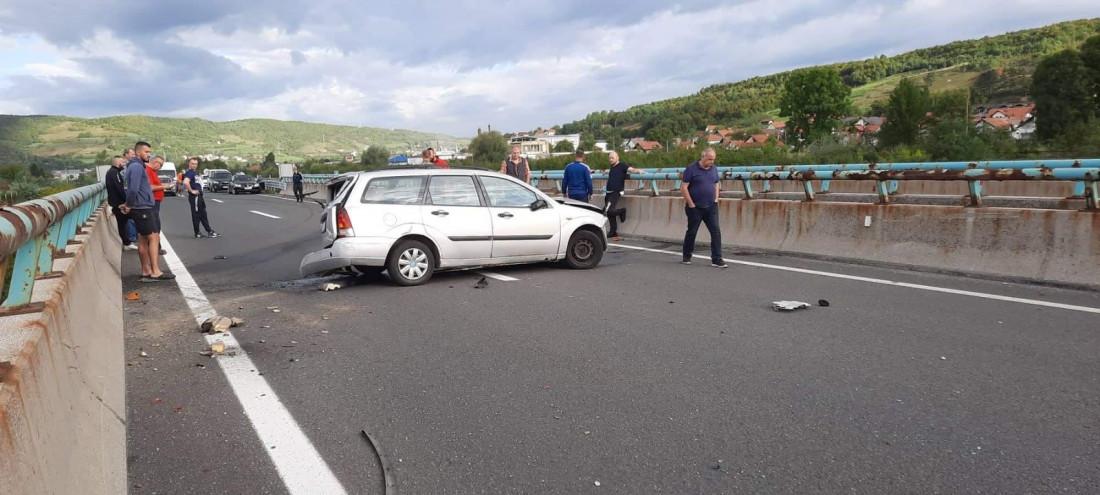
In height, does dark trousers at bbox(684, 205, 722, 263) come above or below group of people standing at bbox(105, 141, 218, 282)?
below

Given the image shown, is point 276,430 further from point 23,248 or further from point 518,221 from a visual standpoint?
point 518,221

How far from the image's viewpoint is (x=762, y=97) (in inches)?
6255

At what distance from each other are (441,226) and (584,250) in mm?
2134

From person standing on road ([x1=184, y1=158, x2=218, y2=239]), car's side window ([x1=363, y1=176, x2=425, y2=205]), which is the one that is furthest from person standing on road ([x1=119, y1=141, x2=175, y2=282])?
person standing on road ([x1=184, y1=158, x2=218, y2=239])

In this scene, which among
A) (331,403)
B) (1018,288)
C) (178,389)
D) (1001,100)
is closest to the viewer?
(331,403)

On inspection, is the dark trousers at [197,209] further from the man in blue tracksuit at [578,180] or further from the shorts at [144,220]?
the man in blue tracksuit at [578,180]

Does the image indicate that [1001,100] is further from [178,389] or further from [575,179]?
[178,389]

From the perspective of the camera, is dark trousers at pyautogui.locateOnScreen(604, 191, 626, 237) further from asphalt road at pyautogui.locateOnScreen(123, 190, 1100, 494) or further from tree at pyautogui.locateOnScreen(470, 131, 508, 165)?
tree at pyautogui.locateOnScreen(470, 131, 508, 165)

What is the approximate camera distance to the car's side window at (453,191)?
9219mm

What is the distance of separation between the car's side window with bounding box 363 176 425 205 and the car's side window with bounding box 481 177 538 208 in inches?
35.7

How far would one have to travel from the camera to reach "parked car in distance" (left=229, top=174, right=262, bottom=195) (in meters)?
49.4

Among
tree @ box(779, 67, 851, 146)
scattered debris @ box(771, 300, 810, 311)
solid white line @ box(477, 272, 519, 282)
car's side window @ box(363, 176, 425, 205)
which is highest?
tree @ box(779, 67, 851, 146)

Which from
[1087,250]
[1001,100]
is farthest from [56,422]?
[1001,100]

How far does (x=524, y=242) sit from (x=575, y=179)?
4.87 m
